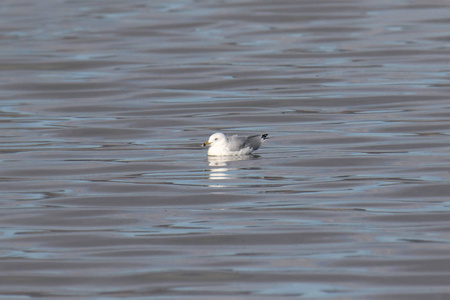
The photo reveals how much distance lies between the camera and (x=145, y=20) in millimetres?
31469

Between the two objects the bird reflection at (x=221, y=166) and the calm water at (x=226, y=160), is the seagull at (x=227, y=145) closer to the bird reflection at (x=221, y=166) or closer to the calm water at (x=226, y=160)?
the bird reflection at (x=221, y=166)

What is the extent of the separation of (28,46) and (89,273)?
19.9 meters

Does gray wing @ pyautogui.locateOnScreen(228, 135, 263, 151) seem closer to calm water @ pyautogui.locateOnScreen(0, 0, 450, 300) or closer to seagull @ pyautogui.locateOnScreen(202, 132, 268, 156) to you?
seagull @ pyautogui.locateOnScreen(202, 132, 268, 156)

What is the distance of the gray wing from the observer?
14047 mm

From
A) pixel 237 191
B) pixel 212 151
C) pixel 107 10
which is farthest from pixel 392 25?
pixel 237 191

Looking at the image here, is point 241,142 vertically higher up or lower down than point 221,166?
higher up

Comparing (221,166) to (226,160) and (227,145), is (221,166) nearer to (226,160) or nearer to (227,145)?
(226,160)

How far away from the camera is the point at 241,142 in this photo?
14062 mm

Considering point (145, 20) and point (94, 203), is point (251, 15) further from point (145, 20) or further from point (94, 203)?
point (94, 203)

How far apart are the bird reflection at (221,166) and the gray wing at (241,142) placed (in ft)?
0.51

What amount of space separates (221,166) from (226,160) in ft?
1.30

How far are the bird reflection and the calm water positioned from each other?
0.27ft

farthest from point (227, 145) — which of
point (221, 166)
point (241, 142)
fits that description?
point (221, 166)

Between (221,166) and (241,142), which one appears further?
(241,142)
